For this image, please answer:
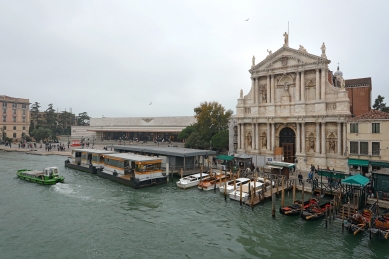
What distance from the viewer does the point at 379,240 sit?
1458cm

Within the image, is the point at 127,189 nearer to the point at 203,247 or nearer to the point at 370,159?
the point at 203,247

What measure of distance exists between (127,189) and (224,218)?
11.2 meters

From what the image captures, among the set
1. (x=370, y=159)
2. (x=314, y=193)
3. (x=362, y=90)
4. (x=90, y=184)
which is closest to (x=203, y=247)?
(x=314, y=193)

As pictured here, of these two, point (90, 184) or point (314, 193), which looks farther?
point (90, 184)

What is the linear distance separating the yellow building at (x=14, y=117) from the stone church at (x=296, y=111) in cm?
6943

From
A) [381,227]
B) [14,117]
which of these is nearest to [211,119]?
[381,227]

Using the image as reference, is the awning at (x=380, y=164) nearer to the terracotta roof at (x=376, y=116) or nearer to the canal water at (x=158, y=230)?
the terracotta roof at (x=376, y=116)

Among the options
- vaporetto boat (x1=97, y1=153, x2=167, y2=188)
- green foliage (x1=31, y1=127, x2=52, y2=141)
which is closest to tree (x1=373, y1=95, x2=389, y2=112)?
vaporetto boat (x1=97, y1=153, x2=167, y2=188)

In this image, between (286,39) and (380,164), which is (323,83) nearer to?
(286,39)

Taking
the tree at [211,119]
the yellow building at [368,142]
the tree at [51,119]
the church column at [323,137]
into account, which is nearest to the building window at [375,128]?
the yellow building at [368,142]

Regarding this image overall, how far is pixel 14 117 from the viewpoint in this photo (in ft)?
250

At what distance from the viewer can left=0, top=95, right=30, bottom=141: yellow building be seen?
7394 centimetres

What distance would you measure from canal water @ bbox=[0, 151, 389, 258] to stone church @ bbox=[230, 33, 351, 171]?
34.4 ft

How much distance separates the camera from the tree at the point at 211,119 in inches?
1848
